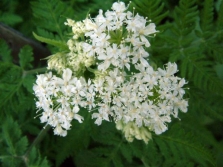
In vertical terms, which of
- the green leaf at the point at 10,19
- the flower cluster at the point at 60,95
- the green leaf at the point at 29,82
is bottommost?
the flower cluster at the point at 60,95

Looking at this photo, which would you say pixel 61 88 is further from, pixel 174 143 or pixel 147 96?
pixel 174 143

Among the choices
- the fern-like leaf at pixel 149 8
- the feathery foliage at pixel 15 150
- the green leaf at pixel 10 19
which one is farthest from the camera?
the green leaf at pixel 10 19

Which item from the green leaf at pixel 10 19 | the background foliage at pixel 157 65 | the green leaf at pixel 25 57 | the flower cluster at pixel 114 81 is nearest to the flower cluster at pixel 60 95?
the flower cluster at pixel 114 81

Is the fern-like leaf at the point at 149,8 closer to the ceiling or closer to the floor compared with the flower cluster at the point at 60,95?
closer to the ceiling

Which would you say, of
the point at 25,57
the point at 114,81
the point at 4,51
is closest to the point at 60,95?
the point at 114,81

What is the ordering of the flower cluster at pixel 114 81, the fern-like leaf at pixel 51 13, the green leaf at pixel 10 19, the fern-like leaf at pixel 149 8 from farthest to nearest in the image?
the green leaf at pixel 10 19, the fern-like leaf at pixel 51 13, the fern-like leaf at pixel 149 8, the flower cluster at pixel 114 81

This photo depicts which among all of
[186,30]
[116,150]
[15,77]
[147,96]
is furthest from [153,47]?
[15,77]

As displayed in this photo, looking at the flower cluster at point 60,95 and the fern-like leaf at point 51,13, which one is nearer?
the flower cluster at point 60,95

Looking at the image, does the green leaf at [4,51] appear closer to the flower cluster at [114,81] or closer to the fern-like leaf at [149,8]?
the flower cluster at [114,81]
